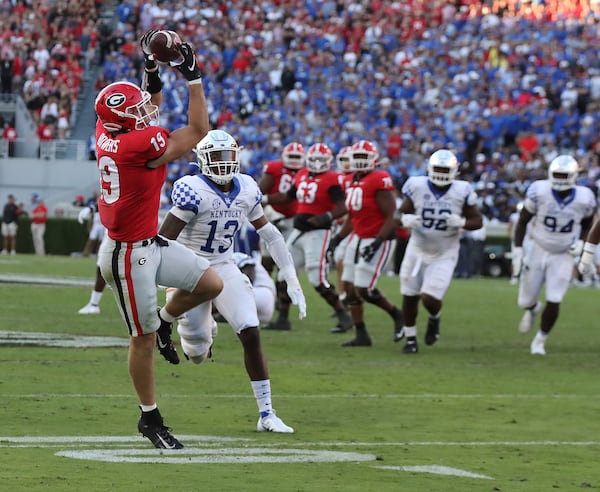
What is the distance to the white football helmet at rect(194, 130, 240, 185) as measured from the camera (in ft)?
25.8

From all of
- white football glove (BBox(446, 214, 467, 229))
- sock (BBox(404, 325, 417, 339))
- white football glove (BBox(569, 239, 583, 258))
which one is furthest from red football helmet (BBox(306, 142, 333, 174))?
white football glove (BBox(569, 239, 583, 258))

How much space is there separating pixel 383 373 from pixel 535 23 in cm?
2324

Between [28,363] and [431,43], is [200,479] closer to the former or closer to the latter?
[28,363]

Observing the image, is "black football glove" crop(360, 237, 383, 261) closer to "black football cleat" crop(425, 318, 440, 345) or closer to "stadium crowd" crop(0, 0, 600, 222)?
"black football cleat" crop(425, 318, 440, 345)

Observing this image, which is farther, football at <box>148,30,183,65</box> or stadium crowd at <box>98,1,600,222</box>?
stadium crowd at <box>98,1,600,222</box>

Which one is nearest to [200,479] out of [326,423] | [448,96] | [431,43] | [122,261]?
[122,261]

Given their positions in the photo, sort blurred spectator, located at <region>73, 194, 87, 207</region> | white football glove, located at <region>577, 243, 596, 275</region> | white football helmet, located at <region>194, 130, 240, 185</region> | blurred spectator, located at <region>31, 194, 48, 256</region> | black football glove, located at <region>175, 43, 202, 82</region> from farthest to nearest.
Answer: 1. blurred spectator, located at <region>73, 194, 87, 207</region>
2. blurred spectator, located at <region>31, 194, 48, 256</region>
3. white football glove, located at <region>577, 243, 596, 275</region>
4. white football helmet, located at <region>194, 130, 240, 185</region>
5. black football glove, located at <region>175, 43, 202, 82</region>

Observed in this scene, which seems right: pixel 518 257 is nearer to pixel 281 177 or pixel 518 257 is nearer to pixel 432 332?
pixel 432 332

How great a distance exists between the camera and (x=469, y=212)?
39.2 feet

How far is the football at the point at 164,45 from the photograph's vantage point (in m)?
6.43

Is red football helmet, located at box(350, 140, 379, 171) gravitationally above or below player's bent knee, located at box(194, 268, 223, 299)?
above

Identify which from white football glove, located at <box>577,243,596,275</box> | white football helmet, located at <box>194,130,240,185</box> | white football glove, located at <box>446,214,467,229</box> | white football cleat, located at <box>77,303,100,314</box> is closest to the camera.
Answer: white football helmet, located at <box>194,130,240,185</box>

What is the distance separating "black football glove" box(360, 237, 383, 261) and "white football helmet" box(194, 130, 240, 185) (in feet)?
14.7

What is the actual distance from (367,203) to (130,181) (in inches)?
247
